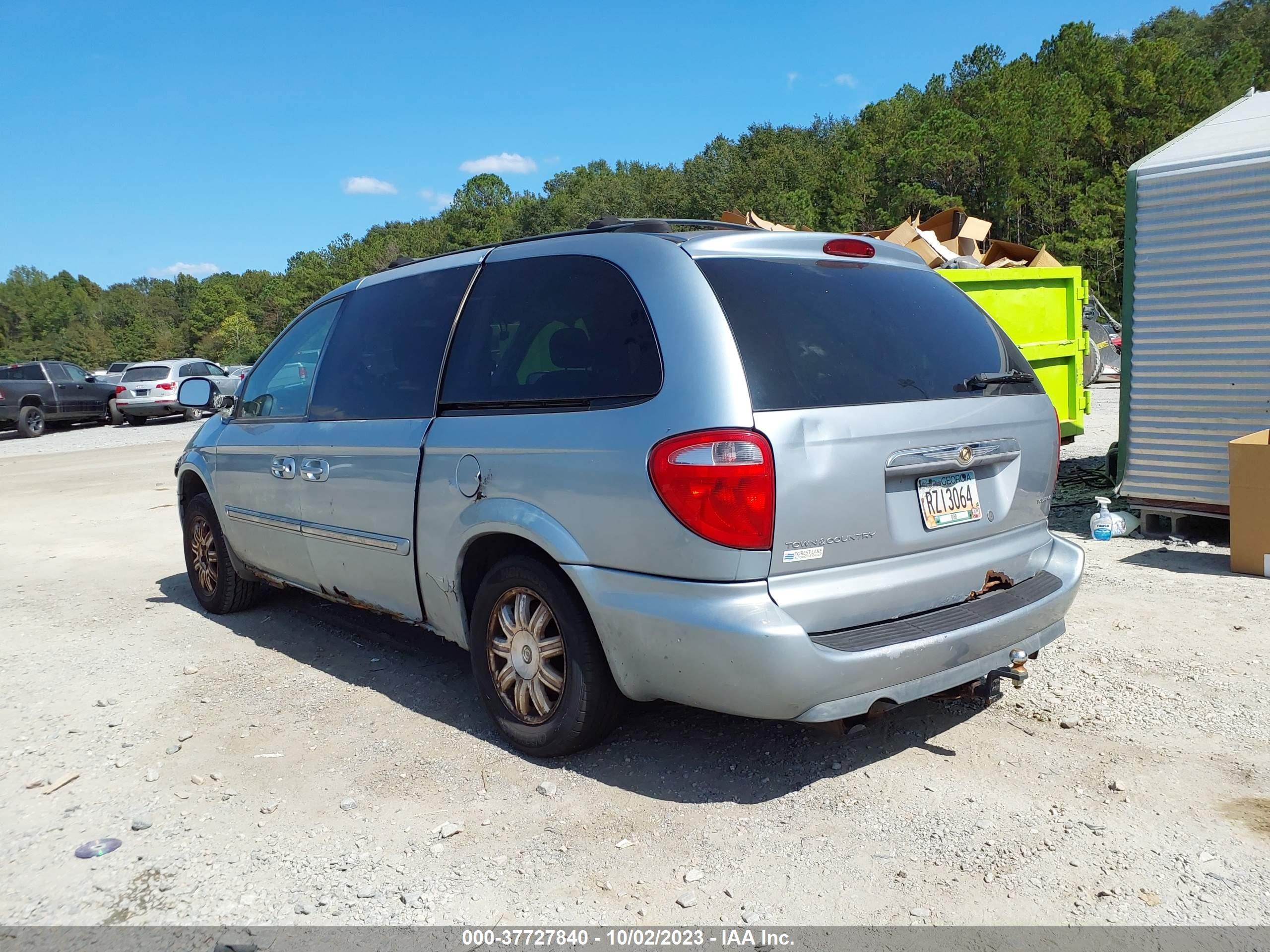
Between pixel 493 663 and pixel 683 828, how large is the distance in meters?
1.05

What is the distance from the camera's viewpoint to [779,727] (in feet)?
12.9

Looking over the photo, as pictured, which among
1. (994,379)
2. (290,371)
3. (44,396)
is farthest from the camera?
(44,396)

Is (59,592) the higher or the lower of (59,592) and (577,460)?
the lower

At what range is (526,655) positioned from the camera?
369cm

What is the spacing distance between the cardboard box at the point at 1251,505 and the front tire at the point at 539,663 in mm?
4316

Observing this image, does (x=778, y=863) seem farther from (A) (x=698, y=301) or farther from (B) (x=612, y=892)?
(A) (x=698, y=301)

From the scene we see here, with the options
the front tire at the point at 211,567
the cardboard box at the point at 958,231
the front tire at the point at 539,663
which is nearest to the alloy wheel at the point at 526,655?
the front tire at the point at 539,663

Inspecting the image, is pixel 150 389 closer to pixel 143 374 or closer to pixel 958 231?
pixel 143 374

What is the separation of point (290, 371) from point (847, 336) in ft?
10.6

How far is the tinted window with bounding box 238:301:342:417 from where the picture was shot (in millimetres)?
5074

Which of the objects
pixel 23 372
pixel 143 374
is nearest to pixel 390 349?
pixel 23 372

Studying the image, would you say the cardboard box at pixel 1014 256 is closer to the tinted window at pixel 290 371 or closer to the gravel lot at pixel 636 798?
the gravel lot at pixel 636 798

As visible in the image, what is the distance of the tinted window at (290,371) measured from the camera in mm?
5074

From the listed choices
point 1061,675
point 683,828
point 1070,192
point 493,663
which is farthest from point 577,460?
point 1070,192
